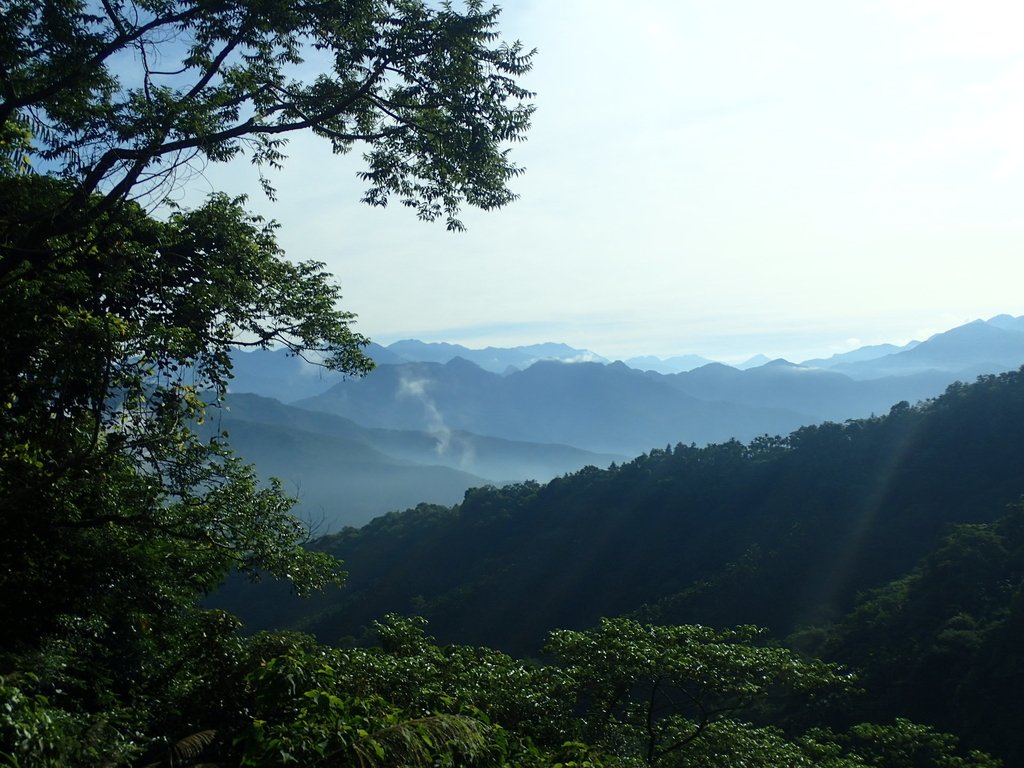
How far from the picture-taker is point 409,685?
7152 mm

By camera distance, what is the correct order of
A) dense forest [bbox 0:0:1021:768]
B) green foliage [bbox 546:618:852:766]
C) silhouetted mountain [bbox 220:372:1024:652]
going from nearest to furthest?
1. dense forest [bbox 0:0:1021:768]
2. green foliage [bbox 546:618:852:766]
3. silhouetted mountain [bbox 220:372:1024:652]

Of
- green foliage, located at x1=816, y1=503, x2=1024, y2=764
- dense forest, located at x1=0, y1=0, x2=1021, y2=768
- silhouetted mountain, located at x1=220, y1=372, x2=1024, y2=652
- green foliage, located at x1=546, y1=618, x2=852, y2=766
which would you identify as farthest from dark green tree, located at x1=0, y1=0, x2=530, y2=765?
silhouetted mountain, located at x1=220, y1=372, x2=1024, y2=652

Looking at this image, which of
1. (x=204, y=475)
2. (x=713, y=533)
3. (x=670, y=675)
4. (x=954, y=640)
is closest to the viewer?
(x=204, y=475)

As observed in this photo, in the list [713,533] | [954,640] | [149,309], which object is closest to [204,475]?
[149,309]

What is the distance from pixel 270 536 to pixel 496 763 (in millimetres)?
5352

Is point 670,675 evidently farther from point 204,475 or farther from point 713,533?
point 713,533

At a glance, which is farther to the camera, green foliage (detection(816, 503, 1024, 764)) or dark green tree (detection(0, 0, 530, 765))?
green foliage (detection(816, 503, 1024, 764))

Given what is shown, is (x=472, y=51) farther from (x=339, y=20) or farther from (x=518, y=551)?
(x=518, y=551)

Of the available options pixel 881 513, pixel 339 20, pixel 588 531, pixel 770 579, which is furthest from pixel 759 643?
pixel 339 20

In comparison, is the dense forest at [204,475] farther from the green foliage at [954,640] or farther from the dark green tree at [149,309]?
the green foliage at [954,640]

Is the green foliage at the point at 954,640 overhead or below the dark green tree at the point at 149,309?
below

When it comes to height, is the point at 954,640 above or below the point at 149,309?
below

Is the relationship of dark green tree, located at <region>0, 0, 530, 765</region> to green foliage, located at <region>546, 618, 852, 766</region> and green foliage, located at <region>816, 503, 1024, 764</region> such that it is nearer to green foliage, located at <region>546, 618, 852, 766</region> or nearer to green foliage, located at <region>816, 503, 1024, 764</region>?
green foliage, located at <region>546, 618, 852, 766</region>

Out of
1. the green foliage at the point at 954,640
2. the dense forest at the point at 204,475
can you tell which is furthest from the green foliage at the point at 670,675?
the green foliage at the point at 954,640
